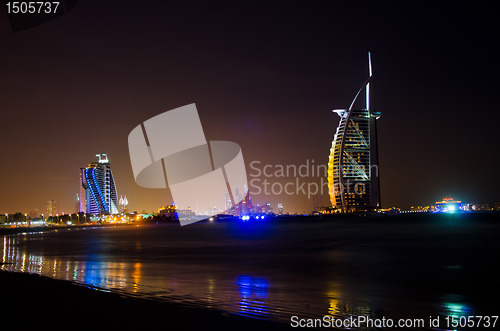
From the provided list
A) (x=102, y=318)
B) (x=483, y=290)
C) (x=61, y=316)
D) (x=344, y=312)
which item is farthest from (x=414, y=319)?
(x=61, y=316)

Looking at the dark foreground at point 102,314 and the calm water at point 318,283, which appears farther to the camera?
the calm water at point 318,283

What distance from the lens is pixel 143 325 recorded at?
28.6 feet

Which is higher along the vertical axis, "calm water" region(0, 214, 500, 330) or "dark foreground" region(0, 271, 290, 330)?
"dark foreground" region(0, 271, 290, 330)

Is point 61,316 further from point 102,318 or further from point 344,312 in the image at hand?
point 344,312

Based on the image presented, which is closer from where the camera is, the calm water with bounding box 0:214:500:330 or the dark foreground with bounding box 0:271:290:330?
the dark foreground with bounding box 0:271:290:330

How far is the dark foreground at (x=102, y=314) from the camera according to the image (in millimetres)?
8656

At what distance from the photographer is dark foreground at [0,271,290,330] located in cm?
866

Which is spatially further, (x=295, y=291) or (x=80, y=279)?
(x=80, y=279)

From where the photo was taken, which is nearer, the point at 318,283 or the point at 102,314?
the point at 102,314

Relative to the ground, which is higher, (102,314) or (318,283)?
(102,314)

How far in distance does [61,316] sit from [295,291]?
7593 mm

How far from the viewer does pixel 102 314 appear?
9648 mm

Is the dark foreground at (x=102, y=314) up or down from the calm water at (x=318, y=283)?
up

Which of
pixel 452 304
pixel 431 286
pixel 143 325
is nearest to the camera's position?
pixel 143 325
